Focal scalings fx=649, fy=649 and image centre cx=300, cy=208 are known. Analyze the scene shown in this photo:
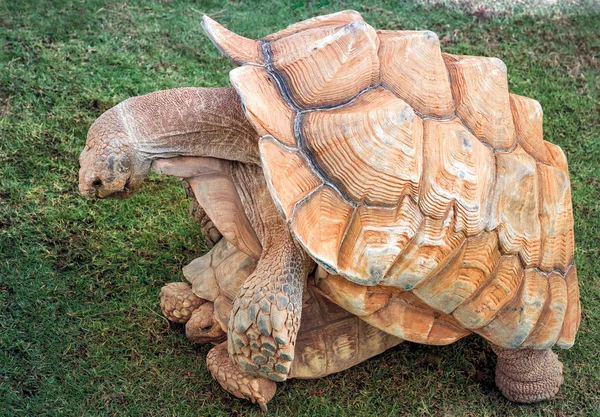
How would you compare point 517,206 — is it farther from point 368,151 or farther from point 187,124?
point 187,124

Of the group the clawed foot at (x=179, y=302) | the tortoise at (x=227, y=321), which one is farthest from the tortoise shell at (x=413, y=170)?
the clawed foot at (x=179, y=302)

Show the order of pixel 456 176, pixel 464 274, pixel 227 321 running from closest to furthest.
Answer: pixel 456 176 → pixel 464 274 → pixel 227 321

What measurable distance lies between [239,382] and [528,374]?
1373 millimetres

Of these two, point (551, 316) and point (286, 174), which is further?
point (551, 316)

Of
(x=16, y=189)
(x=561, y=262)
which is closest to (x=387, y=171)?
(x=561, y=262)

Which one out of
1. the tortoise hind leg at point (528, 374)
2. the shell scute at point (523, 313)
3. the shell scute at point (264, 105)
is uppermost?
the shell scute at point (264, 105)

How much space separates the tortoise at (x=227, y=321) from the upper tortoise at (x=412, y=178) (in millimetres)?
293

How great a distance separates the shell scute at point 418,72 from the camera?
104 inches

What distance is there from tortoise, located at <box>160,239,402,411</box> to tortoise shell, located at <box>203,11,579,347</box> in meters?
0.32

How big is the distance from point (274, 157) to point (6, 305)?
69.2 inches

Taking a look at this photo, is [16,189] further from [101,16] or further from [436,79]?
[436,79]

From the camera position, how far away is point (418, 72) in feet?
8.73

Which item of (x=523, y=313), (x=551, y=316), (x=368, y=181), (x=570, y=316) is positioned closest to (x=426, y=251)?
(x=368, y=181)

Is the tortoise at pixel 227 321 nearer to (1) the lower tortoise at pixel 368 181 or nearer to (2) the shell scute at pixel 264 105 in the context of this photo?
(1) the lower tortoise at pixel 368 181
